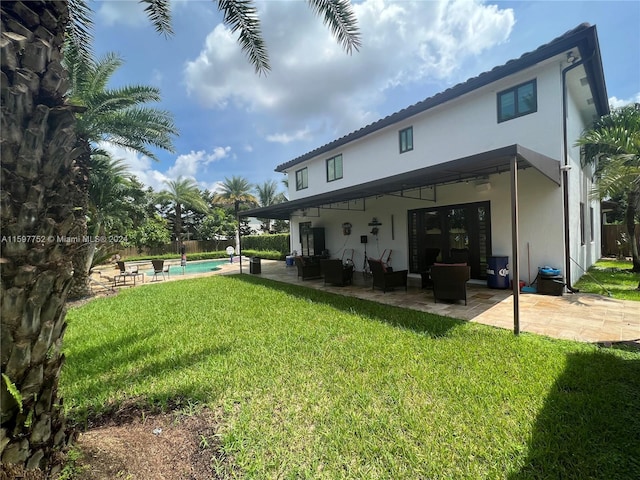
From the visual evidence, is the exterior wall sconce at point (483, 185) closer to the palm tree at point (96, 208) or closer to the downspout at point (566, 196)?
the downspout at point (566, 196)

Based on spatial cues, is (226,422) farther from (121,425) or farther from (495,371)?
(495,371)

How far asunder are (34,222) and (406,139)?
35.5ft

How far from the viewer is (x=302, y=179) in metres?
16.3

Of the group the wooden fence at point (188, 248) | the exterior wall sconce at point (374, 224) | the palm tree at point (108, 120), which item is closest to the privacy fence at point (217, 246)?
the wooden fence at point (188, 248)

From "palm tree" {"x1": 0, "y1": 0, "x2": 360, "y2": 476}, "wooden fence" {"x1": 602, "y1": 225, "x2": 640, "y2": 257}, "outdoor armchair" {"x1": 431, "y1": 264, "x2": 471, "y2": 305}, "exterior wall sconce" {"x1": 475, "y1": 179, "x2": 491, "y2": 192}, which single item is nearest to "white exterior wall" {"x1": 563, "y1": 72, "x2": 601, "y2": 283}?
"exterior wall sconce" {"x1": 475, "y1": 179, "x2": 491, "y2": 192}

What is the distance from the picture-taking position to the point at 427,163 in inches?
389

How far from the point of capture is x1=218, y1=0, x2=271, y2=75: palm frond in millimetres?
4711

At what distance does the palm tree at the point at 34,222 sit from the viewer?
1.61 metres

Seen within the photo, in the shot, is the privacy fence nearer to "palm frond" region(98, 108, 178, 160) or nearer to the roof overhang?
"palm frond" region(98, 108, 178, 160)

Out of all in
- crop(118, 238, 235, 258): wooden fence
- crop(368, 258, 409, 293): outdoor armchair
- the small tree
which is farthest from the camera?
crop(118, 238, 235, 258): wooden fence

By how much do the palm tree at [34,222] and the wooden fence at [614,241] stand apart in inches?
813

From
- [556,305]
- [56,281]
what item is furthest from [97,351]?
[556,305]

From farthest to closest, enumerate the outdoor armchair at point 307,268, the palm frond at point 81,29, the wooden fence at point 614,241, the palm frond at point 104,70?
the wooden fence at point 614,241, the outdoor armchair at point 307,268, the palm frond at point 104,70, the palm frond at point 81,29

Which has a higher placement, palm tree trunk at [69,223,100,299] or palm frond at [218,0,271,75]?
palm frond at [218,0,271,75]
